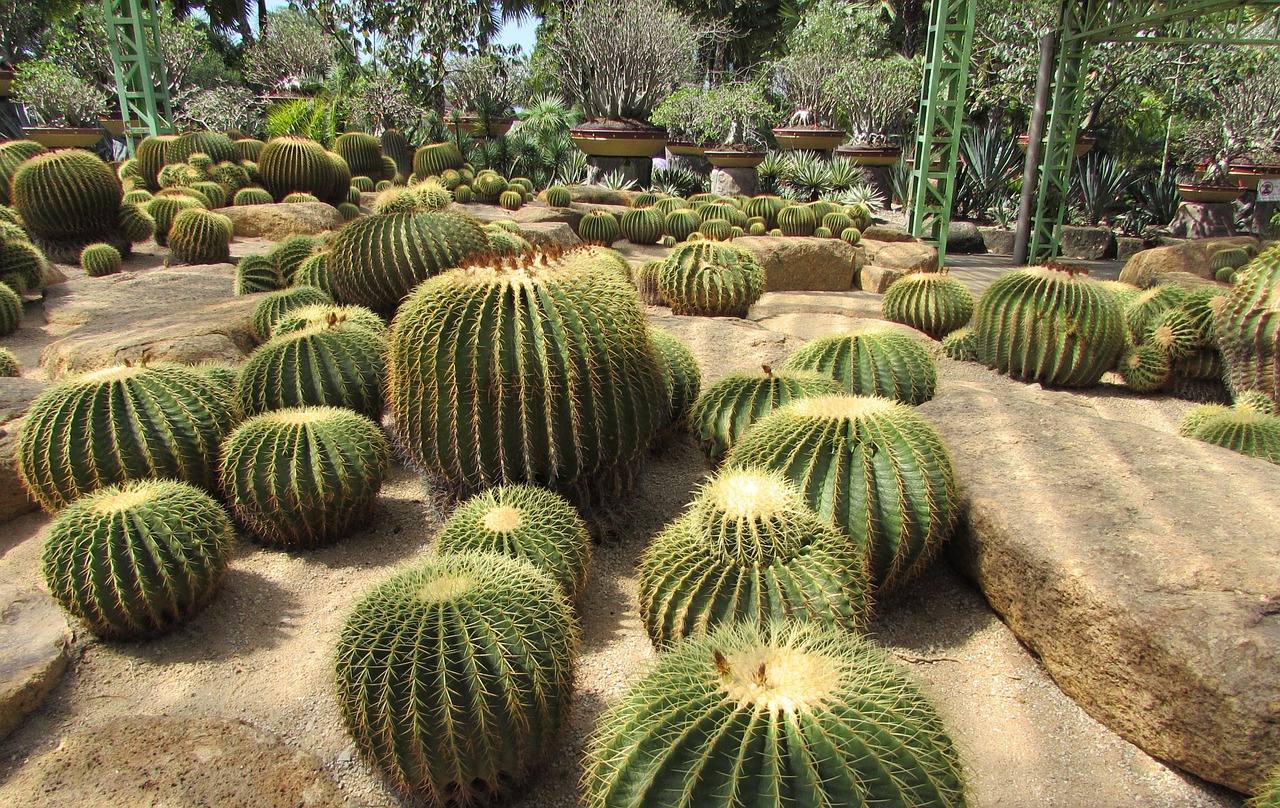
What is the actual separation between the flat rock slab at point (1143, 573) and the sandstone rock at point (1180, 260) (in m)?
6.72

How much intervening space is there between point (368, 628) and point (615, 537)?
147 centimetres

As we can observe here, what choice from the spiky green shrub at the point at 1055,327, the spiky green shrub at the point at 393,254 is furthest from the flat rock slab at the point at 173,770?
the spiky green shrub at the point at 1055,327

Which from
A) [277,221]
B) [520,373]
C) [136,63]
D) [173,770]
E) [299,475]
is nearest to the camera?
[173,770]

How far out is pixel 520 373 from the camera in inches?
121

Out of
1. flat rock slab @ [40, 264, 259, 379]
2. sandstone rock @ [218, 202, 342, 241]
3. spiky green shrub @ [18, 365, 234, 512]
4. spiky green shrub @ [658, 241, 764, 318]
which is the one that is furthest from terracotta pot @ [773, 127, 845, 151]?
spiky green shrub @ [18, 365, 234, 512]

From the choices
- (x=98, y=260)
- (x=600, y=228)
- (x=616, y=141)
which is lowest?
(x=98, y=260)

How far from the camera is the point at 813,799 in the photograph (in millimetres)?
1506

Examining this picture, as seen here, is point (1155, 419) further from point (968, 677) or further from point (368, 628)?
point (368, 628)

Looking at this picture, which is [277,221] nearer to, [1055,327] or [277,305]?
[277,305]

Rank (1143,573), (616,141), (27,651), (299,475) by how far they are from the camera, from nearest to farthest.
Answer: (1143,573), (27,651), (299,475), (616,141)

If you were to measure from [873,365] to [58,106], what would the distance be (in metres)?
19.4

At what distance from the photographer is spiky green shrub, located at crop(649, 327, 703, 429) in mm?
4125

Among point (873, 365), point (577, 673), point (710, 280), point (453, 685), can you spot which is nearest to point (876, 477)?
point (577, 673)

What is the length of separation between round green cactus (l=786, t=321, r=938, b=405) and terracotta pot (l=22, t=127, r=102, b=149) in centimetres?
1709
